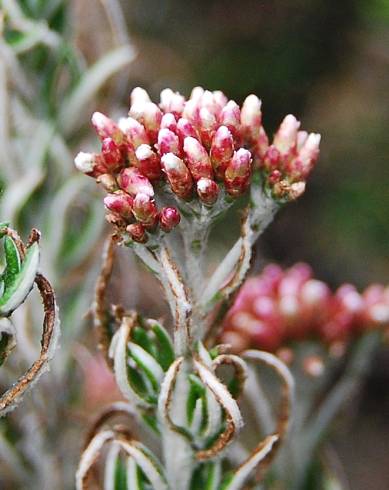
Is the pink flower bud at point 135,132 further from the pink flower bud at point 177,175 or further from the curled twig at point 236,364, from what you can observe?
the curled twig at point 236,364

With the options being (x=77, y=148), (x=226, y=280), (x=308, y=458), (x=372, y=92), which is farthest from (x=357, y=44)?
(x=226, y=280)

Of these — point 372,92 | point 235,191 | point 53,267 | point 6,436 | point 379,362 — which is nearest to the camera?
point 235,191

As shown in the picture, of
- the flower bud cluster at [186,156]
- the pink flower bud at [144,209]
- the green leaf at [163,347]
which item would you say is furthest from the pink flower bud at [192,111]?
the green leaf at [163,347]

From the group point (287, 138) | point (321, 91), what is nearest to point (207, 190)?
point (287, 138)

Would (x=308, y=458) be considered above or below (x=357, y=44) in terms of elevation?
below

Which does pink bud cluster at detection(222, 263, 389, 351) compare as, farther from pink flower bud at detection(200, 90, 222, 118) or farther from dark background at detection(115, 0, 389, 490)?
dark background at detection(115, 0, 389, 490)

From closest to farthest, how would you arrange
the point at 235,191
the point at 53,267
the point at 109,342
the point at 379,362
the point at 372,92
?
the point at 235,191 → the point at 109,342 → the point at 53,267 → the point at 379,362 → the point at 372,92

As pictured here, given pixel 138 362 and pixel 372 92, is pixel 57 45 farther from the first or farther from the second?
pixel 372 92
